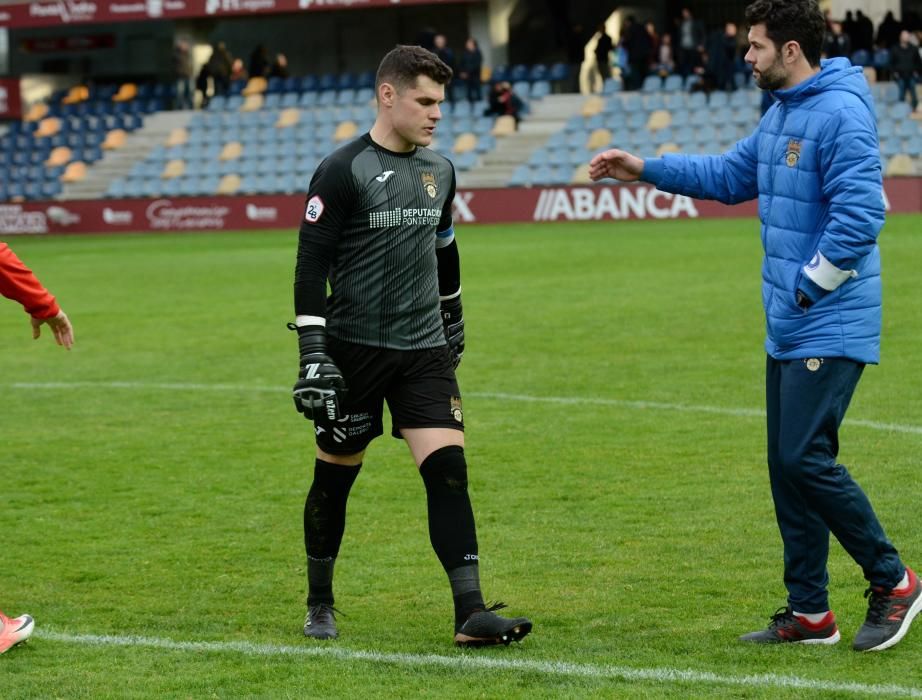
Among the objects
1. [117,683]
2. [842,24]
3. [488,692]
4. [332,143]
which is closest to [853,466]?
[488,692]

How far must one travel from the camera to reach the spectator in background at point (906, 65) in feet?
99.2

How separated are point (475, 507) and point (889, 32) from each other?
26.9 meters

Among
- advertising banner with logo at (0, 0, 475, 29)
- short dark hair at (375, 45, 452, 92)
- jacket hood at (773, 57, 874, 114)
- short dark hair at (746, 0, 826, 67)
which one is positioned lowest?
jacket hood at (773, 57, 874, 114)

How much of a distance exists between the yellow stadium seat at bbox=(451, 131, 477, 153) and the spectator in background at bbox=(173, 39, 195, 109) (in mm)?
9599

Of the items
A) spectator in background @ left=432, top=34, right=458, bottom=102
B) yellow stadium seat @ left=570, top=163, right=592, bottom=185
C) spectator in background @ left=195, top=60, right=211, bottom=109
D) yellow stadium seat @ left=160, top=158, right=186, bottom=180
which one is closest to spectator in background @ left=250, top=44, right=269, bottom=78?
spectator in background @ left=195, top=60, right=211, bottom=109

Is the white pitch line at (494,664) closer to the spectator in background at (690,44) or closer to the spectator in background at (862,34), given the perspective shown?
the spectator in background at (862,34)

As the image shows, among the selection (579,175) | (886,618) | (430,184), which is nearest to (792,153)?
(430,184)

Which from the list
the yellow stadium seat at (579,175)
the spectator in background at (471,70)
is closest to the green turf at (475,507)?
the yellow stadium seat at (579,175)

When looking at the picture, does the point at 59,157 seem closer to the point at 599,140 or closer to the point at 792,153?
the point at 599,140

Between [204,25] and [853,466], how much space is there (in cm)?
3707

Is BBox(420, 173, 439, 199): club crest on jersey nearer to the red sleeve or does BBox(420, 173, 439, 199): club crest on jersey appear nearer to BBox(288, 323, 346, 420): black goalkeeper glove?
BBox(288, 323, 346, 420): black goalkeeper glove

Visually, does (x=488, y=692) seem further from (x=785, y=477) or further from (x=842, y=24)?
(x=842, y=24)

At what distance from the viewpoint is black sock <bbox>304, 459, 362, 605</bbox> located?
557cm

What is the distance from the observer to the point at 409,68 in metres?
5.24
